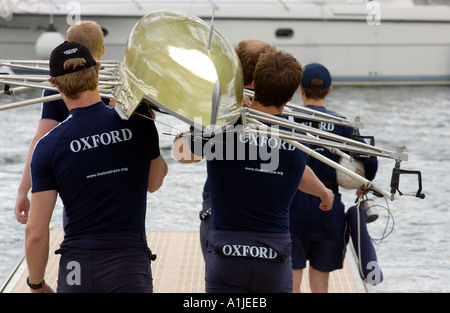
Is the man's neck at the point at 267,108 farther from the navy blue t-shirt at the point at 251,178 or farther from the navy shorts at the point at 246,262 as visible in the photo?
the navy shorts at the point at 246,262

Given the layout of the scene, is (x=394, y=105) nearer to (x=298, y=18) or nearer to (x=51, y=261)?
(x=298, y=18)

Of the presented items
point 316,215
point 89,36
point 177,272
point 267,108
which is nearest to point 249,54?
point 267,108

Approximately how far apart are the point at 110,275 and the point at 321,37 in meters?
14.3

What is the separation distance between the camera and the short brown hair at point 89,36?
3973 millimetres

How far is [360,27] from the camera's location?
1662 cm

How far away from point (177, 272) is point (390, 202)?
3263mm

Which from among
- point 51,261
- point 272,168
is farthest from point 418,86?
point 272,168

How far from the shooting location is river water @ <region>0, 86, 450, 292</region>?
232 inches

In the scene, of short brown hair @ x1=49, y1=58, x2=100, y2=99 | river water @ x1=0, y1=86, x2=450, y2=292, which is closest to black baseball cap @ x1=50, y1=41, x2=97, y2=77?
short brown hair @ x1=49, y1=58, x2=100, y2=99

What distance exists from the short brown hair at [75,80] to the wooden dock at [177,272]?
254cm

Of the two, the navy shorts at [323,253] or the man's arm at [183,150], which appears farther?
the navy shorts at [323,253]

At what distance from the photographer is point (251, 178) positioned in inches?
125

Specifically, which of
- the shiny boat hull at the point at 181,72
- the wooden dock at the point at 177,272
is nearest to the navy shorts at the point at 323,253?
the wooden dock at the point at 177,272

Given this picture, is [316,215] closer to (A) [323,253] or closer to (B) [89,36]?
(A) [323,253]
